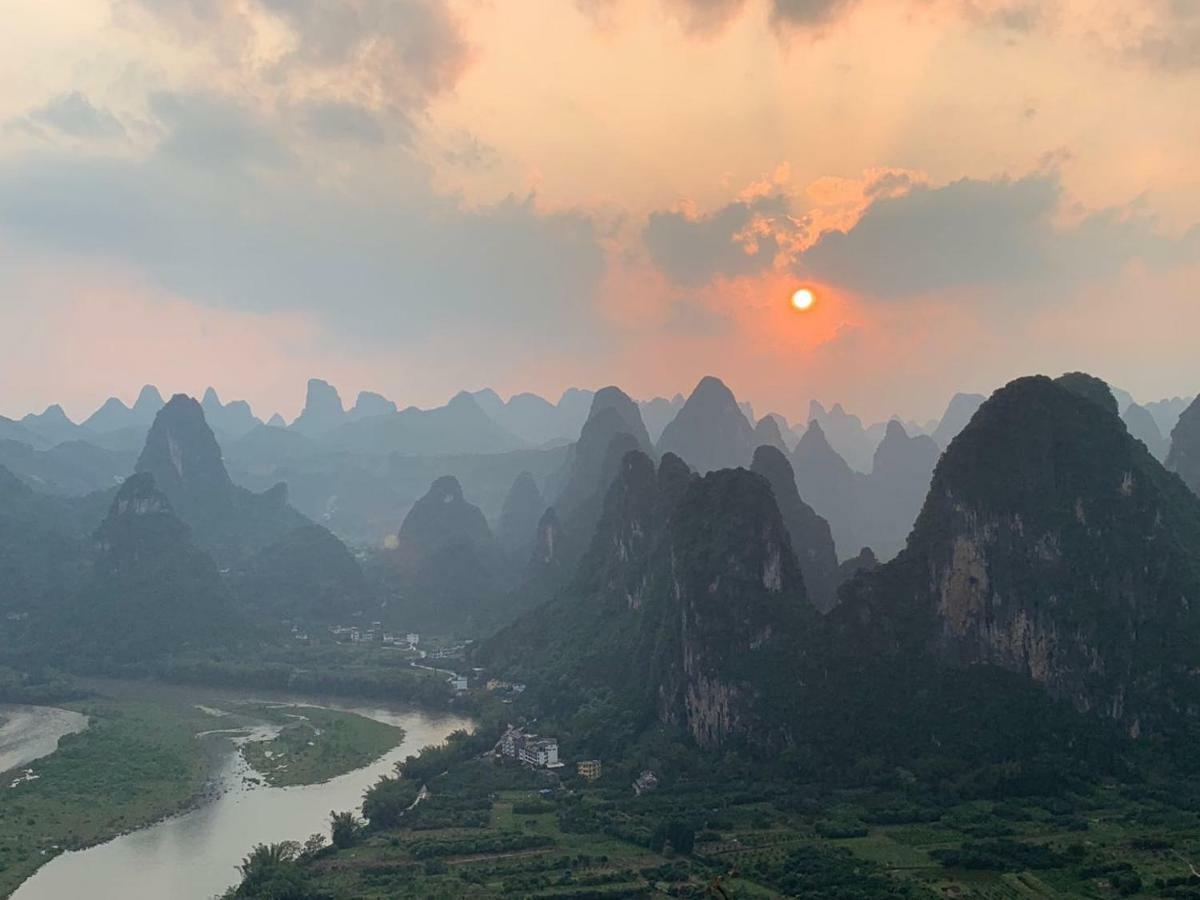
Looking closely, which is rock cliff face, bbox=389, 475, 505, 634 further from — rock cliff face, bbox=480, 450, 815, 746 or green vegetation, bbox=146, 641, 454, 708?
rock cliff face, bbox=480, 450, 815, 746

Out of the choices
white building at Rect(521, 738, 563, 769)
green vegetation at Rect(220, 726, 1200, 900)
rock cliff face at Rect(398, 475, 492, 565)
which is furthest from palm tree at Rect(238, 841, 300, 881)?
rock cliff face at Rect(398, 475, 492, 565)

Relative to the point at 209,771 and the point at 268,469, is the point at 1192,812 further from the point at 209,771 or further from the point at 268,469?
the point at 268,469

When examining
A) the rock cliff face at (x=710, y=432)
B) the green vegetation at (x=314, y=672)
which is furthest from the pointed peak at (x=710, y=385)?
the green vegetation at (x=314, y=672)

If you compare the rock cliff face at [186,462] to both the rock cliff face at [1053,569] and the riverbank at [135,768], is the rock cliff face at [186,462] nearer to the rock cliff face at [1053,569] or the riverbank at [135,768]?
the riverbank at [135,768]

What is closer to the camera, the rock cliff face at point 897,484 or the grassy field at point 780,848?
the grassy field at point 780,848

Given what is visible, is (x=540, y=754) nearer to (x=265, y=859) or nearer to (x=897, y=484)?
(x=265, y=859)

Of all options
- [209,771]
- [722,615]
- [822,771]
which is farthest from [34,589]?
[822,771]
